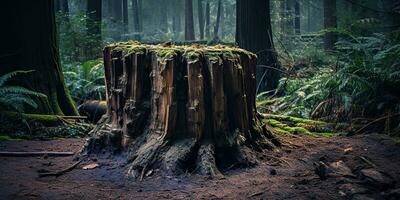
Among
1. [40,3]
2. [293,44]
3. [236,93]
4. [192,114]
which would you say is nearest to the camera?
[192,114]

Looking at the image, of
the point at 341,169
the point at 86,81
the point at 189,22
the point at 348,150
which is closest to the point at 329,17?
the point at 86,81

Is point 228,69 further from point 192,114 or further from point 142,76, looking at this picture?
point 142,76

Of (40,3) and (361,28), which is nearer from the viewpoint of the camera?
(40,3)

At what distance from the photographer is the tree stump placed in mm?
4891

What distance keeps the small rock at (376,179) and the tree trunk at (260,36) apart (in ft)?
21.1

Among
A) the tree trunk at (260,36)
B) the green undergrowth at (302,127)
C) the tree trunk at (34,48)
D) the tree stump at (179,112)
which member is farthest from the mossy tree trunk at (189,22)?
the tree stump at (179,112)

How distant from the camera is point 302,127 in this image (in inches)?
300

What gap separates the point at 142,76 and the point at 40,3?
12.7 feet

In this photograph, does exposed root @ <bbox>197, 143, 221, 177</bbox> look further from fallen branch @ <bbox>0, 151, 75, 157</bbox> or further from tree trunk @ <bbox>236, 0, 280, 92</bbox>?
tree trunk @ <bbox>236, 0, 280, 92</bbox>

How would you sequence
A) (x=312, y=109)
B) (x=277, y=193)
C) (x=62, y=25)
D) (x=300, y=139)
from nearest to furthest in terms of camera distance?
(x=277, y=193) → (x=300, y=139) → (x=312, y=109) → (x=62, y=25)

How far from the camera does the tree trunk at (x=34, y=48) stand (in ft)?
24.9

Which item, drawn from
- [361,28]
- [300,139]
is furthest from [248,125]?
[361,28]

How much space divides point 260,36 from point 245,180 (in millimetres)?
6876

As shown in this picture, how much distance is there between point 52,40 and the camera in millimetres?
8117
